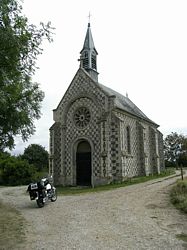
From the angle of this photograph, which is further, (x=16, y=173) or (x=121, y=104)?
(x=16, y=173)

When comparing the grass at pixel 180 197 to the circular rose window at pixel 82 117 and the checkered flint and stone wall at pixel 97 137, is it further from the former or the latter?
the circular rose window at pixel 82 117

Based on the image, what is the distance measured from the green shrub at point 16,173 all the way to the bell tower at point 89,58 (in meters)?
12.3

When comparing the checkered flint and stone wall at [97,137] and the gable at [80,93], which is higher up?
the gable at [80,93]

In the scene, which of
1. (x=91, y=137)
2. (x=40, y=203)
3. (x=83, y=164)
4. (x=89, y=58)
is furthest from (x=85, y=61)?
(x=40, y=203)

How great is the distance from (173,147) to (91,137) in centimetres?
3723

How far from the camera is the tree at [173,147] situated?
56531mm

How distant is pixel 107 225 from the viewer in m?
9.13

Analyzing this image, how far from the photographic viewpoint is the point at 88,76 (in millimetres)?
26688

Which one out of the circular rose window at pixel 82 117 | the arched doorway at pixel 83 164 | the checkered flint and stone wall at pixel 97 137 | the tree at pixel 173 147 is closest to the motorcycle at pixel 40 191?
the checkered flint and stone wall at pixel 97 137

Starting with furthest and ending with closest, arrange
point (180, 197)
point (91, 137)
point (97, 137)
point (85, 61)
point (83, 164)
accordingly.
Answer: point (85, 61) → point (83, 164) → point (91, 137) → point (97, 137) → point (180, 197)

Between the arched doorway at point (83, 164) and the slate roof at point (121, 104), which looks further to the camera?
the slate roof at point (121, 104)

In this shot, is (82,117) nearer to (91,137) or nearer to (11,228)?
(91,137)

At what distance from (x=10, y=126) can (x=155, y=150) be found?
2274 centimetres

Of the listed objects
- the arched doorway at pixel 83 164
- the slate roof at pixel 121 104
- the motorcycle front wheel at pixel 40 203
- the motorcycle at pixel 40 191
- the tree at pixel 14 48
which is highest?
the slate roof at pixel 121 104
